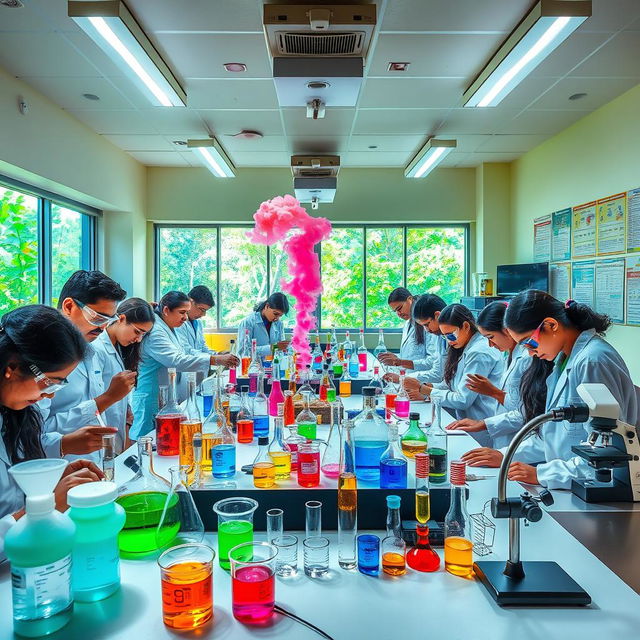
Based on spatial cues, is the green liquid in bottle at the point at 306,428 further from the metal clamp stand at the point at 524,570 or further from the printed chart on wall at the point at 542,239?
the printed chart on wall at the point at 542,239

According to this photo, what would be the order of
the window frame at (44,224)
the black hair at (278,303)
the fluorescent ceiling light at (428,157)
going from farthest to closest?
the black hair at (278,303), the fluorescent ceiling light at (428,157), the window frame at (44,224)

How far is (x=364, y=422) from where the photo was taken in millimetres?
1530

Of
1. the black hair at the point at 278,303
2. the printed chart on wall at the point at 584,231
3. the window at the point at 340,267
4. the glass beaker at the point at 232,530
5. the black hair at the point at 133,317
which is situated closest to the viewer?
the glass beaker at the point at 232,530

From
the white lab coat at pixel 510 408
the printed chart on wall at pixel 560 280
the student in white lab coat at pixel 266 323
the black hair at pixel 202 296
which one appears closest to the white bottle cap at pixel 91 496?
the white lab coat at pixel 510 408

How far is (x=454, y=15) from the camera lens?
2.88m

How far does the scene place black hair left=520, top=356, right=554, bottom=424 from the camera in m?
2.28

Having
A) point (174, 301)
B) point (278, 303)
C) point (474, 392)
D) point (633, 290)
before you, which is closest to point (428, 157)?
point (278, 303)

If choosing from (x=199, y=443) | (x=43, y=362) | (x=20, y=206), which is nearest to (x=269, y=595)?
(x=199, y=443)

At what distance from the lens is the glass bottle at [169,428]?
188 cm

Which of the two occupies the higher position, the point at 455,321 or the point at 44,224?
the point at 44,224

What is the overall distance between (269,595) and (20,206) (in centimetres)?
444

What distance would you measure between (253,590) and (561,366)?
5.44ft

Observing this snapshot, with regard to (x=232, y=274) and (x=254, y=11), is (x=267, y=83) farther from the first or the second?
(x=232, y=274)

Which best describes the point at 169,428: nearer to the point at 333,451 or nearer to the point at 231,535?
the point at 333,451
